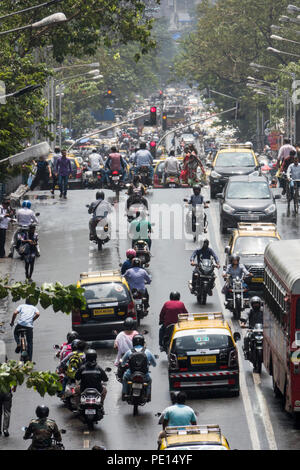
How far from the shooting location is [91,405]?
849 inches

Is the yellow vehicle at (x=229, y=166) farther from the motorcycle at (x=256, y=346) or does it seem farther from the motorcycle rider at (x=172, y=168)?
the motorcycle at (x=256, y=346)

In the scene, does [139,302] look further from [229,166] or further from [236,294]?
[229,166]

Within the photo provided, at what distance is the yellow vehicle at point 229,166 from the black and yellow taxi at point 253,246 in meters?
11.9

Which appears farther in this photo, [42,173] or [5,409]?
[42,173]

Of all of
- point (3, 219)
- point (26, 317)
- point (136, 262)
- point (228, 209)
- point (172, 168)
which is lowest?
point (172, 168)

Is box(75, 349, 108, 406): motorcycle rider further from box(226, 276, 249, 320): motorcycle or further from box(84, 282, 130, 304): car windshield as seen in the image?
box(226, 276, 249, 320): motorcycle

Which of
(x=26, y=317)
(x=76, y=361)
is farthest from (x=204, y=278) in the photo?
(x=76, y=361)

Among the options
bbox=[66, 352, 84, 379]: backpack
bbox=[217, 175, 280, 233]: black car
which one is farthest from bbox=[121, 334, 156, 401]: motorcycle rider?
bbox=[217, 175, 280, 233]: black car

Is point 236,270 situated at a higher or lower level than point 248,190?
higher

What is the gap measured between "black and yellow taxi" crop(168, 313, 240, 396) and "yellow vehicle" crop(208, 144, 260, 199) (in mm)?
23116

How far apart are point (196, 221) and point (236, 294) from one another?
975 centimetres

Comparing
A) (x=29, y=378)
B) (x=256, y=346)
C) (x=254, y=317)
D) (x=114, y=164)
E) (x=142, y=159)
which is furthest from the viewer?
(x=142, y=159)

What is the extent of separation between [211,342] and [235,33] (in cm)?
7818

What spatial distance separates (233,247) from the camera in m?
33.4
